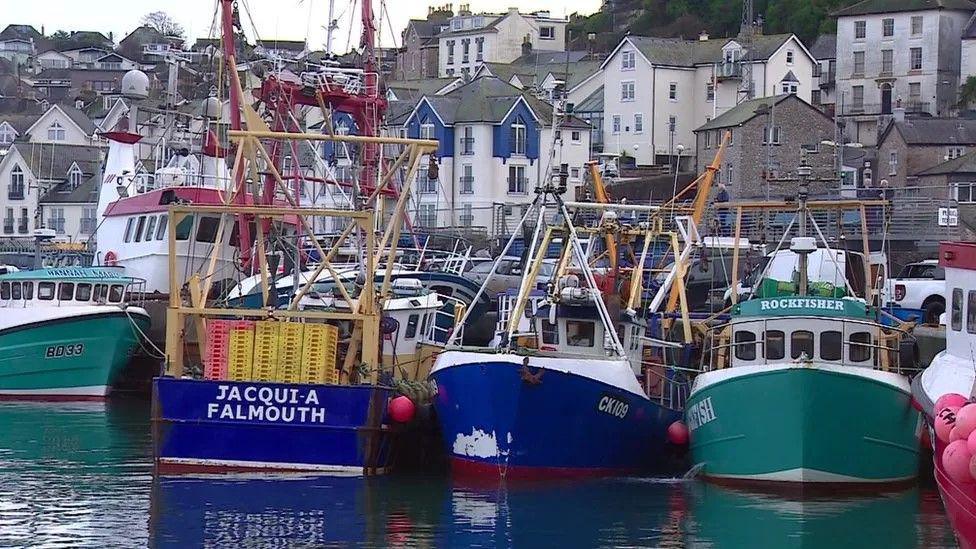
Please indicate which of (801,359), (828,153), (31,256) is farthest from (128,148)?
(828,153)

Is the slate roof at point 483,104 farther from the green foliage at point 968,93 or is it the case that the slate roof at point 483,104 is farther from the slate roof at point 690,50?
the green foliage at point 968,93

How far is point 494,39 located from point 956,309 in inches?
3341

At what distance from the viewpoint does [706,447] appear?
81.8 ft

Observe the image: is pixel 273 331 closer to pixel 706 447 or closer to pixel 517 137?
pixel 706 447

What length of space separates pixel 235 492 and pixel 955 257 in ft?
30.5

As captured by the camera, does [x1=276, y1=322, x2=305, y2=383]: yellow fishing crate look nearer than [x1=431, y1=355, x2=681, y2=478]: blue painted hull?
No

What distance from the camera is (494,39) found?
105125 mm

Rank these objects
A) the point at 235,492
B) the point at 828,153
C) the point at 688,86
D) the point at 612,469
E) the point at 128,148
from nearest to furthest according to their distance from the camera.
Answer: the point at 235,492
the point at 612,469
the point at 128,148
the point at 828,153
the point at 688,86

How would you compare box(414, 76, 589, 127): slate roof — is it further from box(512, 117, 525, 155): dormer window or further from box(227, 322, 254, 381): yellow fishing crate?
box(227, 322, 254, 381): yellow fishing crate

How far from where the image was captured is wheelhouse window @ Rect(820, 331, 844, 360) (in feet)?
79.9

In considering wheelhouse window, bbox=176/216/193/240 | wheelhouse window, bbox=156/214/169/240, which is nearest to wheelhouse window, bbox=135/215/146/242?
wheelhouse window, bbox=156/214/169/240

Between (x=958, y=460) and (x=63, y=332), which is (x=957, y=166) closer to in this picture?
(x=63, y=332)

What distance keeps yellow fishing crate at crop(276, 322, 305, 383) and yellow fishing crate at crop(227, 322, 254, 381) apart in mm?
388

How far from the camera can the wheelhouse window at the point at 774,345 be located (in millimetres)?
24578
